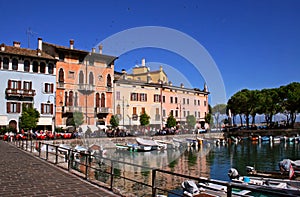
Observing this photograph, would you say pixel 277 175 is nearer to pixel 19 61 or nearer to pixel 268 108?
pixel 19 61

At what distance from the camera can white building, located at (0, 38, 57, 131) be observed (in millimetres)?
34094

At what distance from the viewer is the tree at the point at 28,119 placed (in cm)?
3136

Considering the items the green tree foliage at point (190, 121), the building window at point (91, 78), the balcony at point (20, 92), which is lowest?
the green tree foliage at point (190, 121)

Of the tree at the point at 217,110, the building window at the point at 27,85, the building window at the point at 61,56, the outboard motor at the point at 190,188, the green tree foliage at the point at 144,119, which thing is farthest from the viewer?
the building window at the point at 27,85

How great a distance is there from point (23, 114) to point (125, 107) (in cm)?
2722

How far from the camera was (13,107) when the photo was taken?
113ft

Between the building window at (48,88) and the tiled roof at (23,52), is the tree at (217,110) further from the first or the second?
the building window at (48,88)

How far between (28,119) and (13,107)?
444 centimetres

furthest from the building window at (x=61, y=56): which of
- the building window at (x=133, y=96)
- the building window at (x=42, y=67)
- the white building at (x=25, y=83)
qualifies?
the building window at (x=133, y=96)

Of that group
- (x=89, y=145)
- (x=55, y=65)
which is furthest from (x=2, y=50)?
(x=89, y=145)

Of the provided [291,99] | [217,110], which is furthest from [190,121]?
[291,99]

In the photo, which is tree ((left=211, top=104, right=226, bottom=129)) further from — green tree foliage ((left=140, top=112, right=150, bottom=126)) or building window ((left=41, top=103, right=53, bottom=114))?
building window ((left=41, top=103, right=53, bottom=114))

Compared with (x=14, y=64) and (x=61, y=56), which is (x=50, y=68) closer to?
(x=61, y=56)

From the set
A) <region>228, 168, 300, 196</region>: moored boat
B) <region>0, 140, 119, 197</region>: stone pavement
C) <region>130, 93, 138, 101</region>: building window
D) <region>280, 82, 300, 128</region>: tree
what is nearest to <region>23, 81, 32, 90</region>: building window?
<region>0, 140, 119, 197</region>: stone pavement
